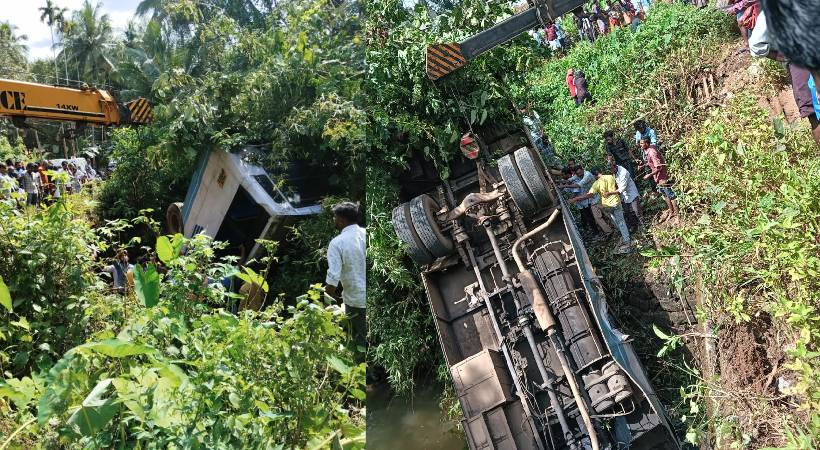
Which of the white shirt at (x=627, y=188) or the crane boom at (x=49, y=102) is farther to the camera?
the white shirt at (x=627, y=188)

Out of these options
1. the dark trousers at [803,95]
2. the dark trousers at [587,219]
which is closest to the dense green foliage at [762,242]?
the dark trousers at [803,95]

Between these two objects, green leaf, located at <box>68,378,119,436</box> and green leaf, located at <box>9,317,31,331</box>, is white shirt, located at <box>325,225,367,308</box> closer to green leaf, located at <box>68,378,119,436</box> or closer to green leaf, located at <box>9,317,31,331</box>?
green leaf, located at <box>68,378,119,436</box>

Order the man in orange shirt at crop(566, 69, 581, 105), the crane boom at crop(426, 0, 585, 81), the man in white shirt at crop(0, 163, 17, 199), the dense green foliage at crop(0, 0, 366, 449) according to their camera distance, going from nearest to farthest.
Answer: the dense green foliage at crop(0, 0, 366, 449), the man in white shirt at crop(0, 163, 17, 199), the crane boom at crop(426, 0, 585, 81), the man in orange shirt at crop(566, 69, 581, 105)

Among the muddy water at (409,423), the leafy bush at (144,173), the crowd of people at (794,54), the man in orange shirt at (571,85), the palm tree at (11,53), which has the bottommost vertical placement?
the muddy water at (409,423)

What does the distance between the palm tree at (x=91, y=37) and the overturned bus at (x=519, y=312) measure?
172 cm

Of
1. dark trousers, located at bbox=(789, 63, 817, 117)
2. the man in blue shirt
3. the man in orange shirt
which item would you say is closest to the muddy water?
dark trousers, located at bbox=(789, 63, 817, 117)

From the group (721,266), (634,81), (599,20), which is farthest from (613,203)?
(599,20)

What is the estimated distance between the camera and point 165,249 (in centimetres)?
195

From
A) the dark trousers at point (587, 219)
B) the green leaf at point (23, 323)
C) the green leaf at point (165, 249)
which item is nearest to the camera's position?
the green leaf at point (165, 249)

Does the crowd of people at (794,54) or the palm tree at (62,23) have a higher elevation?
the palm tree at (62,23)

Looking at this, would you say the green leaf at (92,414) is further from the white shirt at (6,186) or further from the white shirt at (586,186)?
the white shirt at (586,186)

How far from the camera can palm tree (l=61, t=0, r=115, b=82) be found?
1961 millimetres

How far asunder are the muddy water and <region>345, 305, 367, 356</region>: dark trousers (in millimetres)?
244

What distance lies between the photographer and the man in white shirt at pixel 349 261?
1.70 metres
